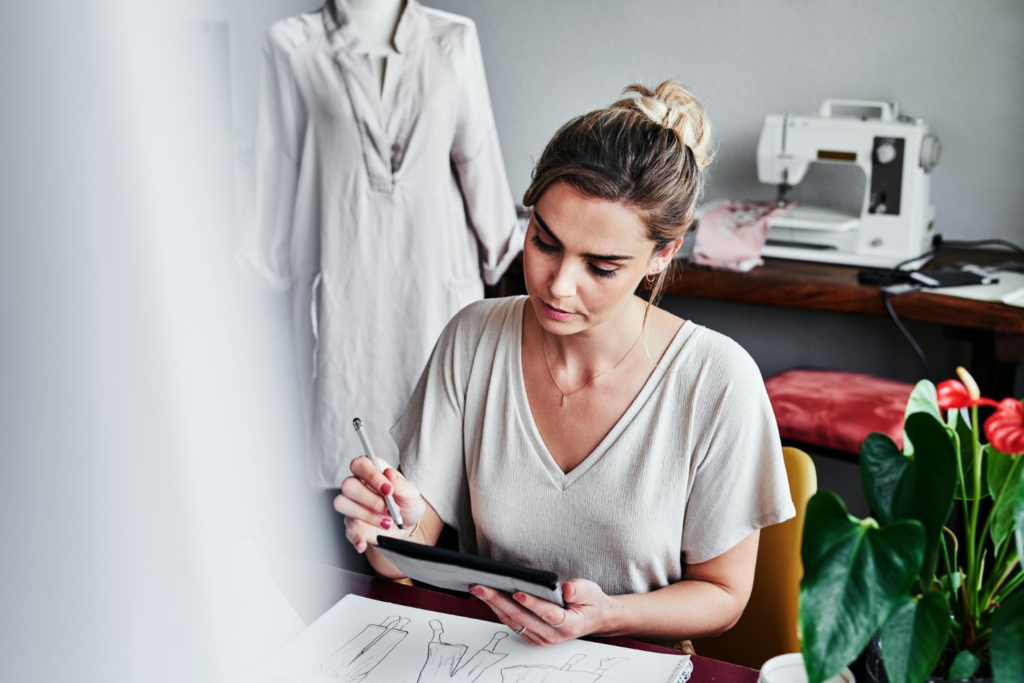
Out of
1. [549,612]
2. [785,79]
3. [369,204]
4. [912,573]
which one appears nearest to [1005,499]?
[912,573]

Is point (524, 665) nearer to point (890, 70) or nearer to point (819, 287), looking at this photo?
point (819, 287)

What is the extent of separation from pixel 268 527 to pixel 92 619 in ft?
7.04

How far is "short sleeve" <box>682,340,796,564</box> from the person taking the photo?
1042 mm

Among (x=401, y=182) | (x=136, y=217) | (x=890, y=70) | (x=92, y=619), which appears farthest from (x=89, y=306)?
(x=890, y=70)

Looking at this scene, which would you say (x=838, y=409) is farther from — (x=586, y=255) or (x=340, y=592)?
(x=340, y=592)

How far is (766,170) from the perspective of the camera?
2.18 meters

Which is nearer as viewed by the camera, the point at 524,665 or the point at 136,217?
the point at 136,217

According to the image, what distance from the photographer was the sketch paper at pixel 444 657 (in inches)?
32.9

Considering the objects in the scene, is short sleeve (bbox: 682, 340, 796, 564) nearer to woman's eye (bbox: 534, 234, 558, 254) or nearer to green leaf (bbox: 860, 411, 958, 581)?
woman's eye (bbox: 534, 234, 558, 254)

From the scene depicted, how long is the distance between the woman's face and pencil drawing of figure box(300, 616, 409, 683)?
1.18 ft

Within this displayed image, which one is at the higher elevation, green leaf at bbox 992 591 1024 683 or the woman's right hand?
green leaf at bbox 992 591 1024 683

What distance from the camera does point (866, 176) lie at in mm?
2113

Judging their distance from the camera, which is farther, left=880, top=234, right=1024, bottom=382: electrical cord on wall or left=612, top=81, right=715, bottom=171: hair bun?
left=880, top=234, right=1024, bottom=382: electrical cord on wall

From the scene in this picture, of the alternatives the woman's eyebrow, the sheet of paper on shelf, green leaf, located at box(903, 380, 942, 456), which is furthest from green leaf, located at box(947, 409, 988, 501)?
the sheet of paper on shelf
